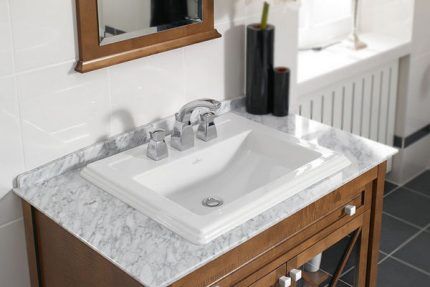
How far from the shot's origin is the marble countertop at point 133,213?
1.54 m

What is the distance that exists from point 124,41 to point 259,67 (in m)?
0.49

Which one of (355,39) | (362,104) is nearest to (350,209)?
(362,104)

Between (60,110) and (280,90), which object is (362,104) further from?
(60,110)

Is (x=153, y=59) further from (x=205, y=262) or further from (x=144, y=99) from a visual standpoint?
(x=205, y=262)

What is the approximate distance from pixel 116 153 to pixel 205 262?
56cm

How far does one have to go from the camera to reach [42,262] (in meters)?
1.88

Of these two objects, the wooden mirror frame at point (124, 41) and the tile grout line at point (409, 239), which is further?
the tile grout line at point (409, 239)

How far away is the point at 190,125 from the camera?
78.1 inches

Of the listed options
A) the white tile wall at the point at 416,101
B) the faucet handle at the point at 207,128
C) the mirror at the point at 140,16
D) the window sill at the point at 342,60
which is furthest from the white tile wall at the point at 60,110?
the white tile wall at the point at 416,101

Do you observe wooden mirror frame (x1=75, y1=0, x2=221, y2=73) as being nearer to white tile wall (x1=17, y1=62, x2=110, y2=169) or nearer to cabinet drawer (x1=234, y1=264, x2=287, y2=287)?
white tile wall (x1=17, y1=62, x2=110, y2=169)

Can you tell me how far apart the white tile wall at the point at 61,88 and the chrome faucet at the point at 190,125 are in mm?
131

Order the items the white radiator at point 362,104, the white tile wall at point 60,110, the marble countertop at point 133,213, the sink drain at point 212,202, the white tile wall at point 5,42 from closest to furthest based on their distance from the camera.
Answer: the marble countertop at point 133,213 → the white tile wall at point 5,42 → the white tile wall at point 60,110 → the sink drain at point 212,202 → the white radiator at point 362,104

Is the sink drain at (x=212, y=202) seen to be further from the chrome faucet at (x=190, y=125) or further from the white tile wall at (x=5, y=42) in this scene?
the white tile wall at (x=5, y=42)

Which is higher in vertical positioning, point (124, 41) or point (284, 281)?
point (124, 41)
